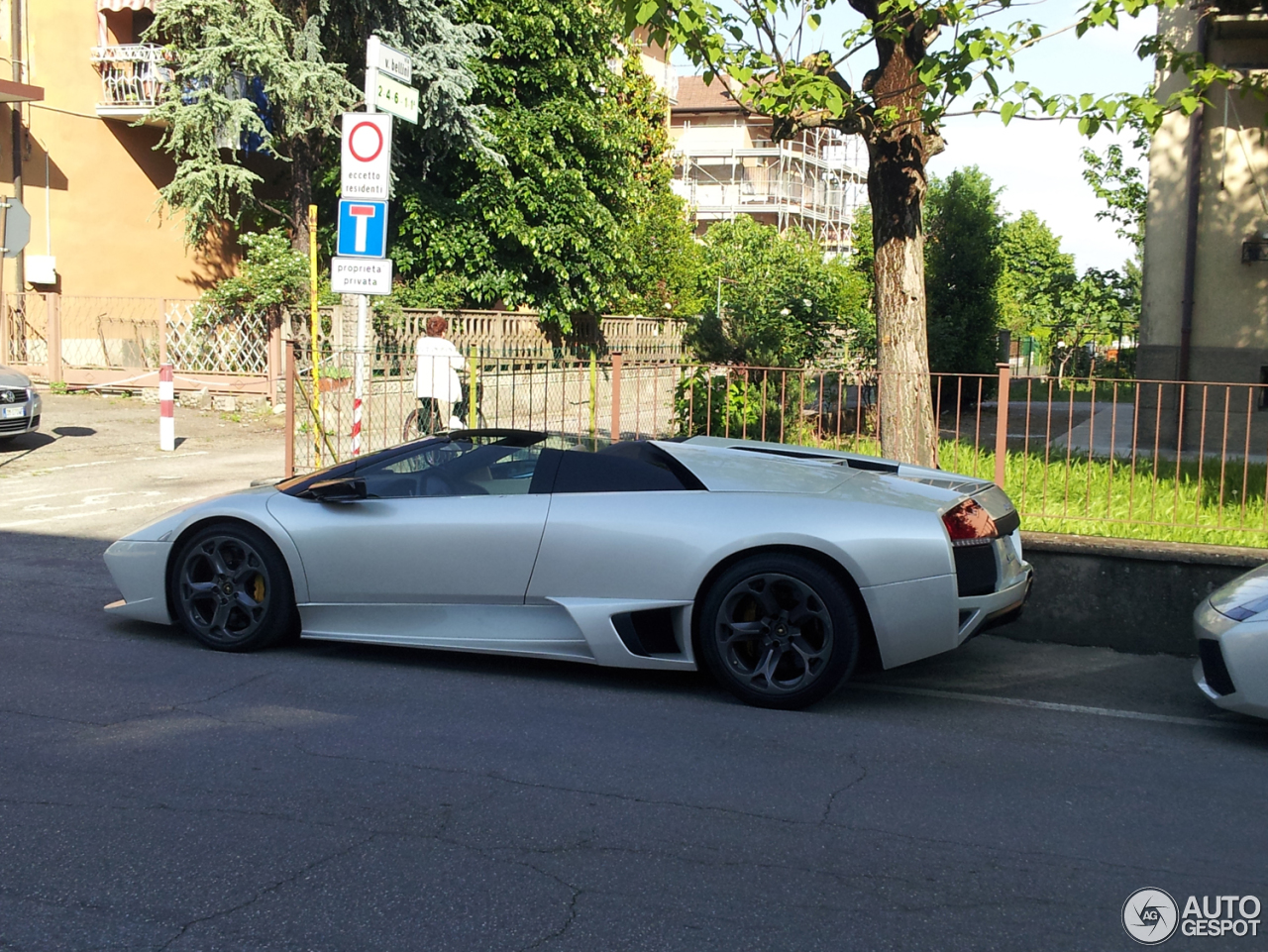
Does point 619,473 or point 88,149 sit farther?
point 88,149

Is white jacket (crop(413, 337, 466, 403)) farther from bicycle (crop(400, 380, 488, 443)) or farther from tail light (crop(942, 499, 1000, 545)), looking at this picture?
tail light (crop(942, 499, 1000, 545))

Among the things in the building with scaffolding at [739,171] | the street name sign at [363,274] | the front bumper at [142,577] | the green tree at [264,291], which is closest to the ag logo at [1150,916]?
the front bumper at [142,577]

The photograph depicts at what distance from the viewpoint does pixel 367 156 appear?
31.6ft

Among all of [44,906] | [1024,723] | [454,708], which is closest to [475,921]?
[44,906]

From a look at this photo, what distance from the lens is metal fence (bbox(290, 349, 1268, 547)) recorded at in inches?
318

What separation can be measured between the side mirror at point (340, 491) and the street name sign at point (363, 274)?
11.3ft

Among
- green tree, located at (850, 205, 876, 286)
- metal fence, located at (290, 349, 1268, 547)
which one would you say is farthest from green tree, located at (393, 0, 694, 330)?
metal fence, located at (290, 349, 1268, 547)

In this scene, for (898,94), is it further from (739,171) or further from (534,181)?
(739,171)

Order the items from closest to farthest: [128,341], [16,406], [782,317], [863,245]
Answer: [782,317] < [16,406] < [128,341] < [863,245]

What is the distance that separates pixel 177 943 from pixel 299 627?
10.7 feet

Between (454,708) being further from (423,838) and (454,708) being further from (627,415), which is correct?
(627,415)

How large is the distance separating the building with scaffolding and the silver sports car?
48.2 meters

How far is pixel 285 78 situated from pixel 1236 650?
59.6ft

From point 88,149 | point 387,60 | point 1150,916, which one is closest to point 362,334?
point 387,60
